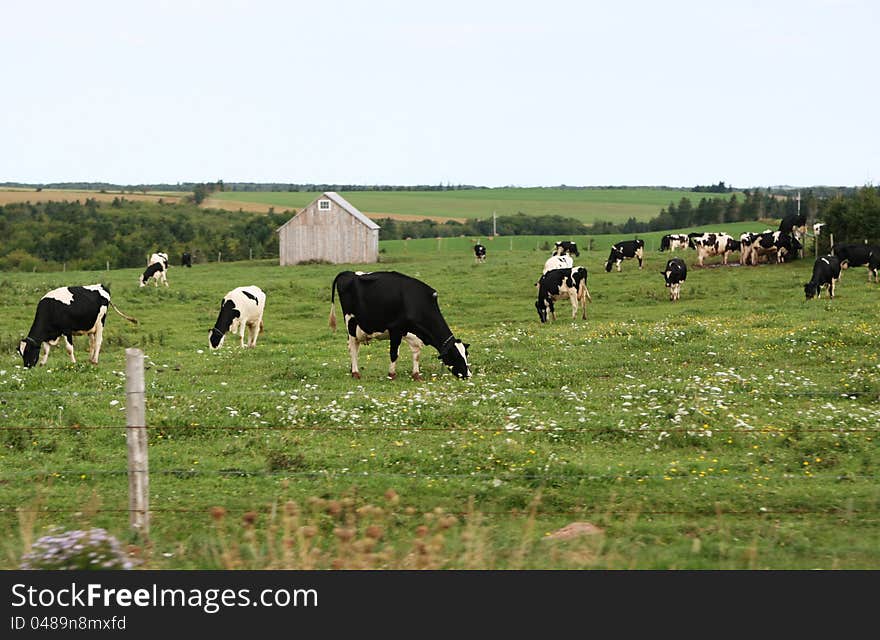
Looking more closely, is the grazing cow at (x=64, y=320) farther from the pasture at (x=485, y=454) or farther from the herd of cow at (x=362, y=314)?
the pasture at (x=485, y=454)

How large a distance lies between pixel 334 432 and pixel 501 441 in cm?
247

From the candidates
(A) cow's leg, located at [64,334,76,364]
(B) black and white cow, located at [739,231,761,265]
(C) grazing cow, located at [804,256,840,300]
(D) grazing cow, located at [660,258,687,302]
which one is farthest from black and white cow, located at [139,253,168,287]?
(C) grazing cow, located at [804,256,840,300]

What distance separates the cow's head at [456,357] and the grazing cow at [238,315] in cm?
962

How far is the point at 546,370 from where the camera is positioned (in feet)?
62.8

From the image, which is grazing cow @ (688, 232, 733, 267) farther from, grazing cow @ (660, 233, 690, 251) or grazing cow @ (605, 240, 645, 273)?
grazing cow @ (660, 233, 690, 251)

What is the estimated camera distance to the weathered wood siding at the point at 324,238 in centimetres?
7012

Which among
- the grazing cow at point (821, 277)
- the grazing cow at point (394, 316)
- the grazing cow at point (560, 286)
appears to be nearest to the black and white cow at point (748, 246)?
the grazing cow at point (821, 277)

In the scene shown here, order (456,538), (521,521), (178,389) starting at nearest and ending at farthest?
(456,538)
(521,521)
(178,389)

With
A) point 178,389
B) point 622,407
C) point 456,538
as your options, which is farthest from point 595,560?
point 178,389

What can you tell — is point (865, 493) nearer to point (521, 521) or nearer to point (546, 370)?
point (521, 521)

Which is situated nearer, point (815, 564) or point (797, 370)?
point (815, 564)

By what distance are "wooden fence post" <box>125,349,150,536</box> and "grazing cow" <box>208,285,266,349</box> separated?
18862 mm

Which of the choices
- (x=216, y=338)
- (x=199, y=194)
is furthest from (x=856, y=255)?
(x=199, y=194)

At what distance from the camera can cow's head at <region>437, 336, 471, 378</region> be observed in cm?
1908
